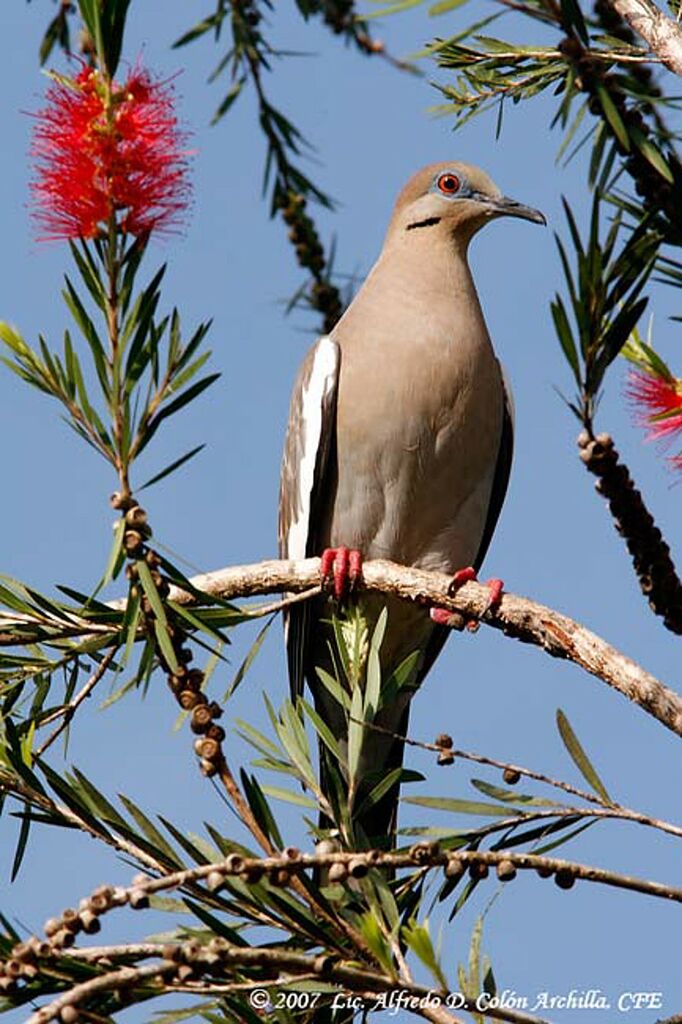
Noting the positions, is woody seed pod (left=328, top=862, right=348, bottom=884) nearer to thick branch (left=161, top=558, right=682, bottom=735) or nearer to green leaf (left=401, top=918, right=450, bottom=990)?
green leaf (left=401, top=918, right=450, bottom=990)

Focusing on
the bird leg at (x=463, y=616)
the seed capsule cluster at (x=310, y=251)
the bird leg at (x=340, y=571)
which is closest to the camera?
the bird leg at (x=463, y=616)

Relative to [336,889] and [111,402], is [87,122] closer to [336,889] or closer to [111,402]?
[111,402]

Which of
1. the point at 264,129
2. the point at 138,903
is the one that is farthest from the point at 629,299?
the point at 264,129

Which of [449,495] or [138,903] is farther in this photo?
[449,495]

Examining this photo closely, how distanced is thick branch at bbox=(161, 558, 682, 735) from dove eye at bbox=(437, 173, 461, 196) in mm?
2151

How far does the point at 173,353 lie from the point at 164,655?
457mm

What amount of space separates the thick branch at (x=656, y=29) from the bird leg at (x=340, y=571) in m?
1.30

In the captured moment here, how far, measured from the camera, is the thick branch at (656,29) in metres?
2.33

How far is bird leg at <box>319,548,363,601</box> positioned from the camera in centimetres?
326

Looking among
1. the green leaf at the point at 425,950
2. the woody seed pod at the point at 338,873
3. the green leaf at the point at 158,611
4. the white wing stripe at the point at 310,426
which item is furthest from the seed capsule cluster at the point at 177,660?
the white wing stripe at the point at 310,426

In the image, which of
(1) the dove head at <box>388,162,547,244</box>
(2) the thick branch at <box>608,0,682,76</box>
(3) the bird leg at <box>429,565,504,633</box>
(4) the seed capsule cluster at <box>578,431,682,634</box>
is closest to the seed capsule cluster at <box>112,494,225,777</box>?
(4) the seed capsule cluster at <box>578,431,682,634</box>

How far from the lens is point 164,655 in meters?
2.22

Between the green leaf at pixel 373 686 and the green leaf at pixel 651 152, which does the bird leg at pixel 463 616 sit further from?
the green leaf at pixel 651 152

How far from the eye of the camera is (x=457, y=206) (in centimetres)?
509
